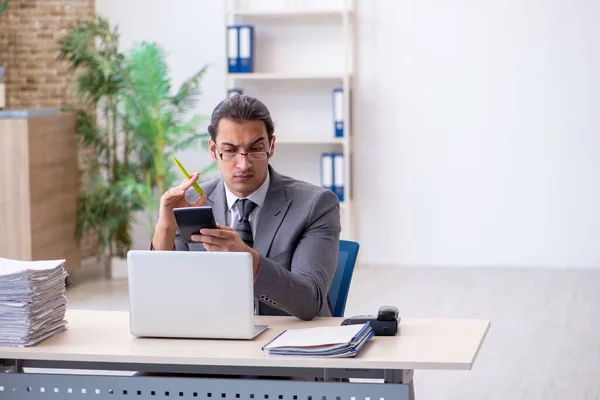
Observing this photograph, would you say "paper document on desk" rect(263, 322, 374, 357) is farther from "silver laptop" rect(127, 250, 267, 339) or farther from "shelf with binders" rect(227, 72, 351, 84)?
"shelf with binders" rect(227, 72, 351, 84)

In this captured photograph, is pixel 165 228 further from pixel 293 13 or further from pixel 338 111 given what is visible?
pixel 293 13

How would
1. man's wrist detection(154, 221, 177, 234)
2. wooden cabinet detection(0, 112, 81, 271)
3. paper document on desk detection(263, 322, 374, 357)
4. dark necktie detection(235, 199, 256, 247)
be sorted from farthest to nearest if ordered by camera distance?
wooden cabinet detection(0, 112, 81, 271) < dark necktie detection(235, 199, 256, 247) < man's wrist detection(154, 221, 177, 234) < paper document on desk detection(263, 322, 374, 357)

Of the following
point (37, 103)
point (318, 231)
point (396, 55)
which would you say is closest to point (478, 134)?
point (396, 55)

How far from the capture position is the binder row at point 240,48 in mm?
7770

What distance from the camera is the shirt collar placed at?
324 cm

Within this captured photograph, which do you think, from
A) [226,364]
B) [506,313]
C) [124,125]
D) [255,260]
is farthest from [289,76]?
[226,364]

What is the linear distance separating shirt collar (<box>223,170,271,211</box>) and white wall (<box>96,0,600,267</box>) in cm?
474

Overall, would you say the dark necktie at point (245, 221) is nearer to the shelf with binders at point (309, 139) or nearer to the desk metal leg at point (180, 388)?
the desk metal leg at point (180, 388)

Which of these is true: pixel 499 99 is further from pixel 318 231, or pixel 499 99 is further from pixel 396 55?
pixel 318 231

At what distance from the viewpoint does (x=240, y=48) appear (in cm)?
782

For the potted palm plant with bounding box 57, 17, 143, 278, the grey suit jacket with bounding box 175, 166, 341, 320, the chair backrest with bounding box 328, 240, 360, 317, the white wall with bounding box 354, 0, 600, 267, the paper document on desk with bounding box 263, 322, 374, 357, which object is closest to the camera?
the paper document on desk with bounding box 263, 322, 374, 357

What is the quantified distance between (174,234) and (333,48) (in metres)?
5.05

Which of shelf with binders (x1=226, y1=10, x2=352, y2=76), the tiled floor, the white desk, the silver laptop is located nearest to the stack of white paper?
the white desk

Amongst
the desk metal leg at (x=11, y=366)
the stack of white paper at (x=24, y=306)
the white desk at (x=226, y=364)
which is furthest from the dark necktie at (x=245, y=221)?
the desk metal leg at (x=11, y=366)
